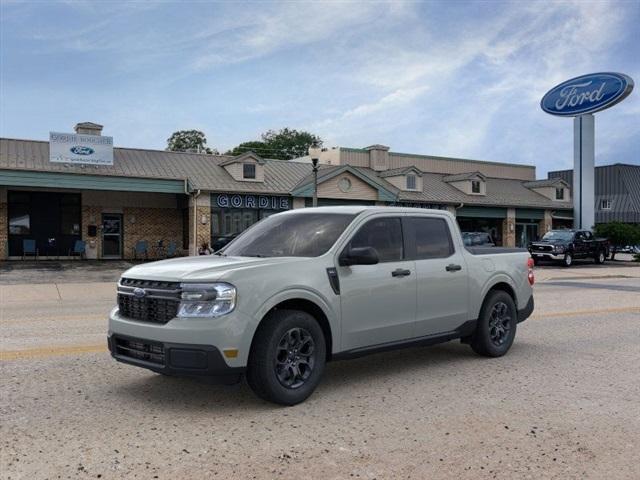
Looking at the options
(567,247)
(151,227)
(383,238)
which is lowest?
(567,247)

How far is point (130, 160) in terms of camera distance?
31.1 metres

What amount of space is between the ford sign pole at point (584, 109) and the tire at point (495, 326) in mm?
32731

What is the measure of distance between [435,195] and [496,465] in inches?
1377

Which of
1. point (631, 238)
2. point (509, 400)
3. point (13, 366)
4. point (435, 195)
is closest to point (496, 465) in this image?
point (509, 400)

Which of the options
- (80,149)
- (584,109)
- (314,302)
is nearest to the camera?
(314,302)

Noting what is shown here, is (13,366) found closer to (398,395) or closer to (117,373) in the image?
(117,373)

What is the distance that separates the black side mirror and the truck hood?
0.45 m

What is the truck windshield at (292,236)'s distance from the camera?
596 cm

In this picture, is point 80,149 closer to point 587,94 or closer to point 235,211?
point 235,211

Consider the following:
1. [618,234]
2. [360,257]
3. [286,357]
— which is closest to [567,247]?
[618,234]

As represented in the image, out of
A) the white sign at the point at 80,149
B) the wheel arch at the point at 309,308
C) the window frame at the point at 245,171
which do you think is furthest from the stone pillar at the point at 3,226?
the wheel arch at the point at 309,308

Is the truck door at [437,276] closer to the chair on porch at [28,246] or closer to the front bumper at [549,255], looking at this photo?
the front bumper at [549,255]

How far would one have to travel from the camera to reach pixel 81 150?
2773cm

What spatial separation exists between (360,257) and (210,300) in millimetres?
1445
